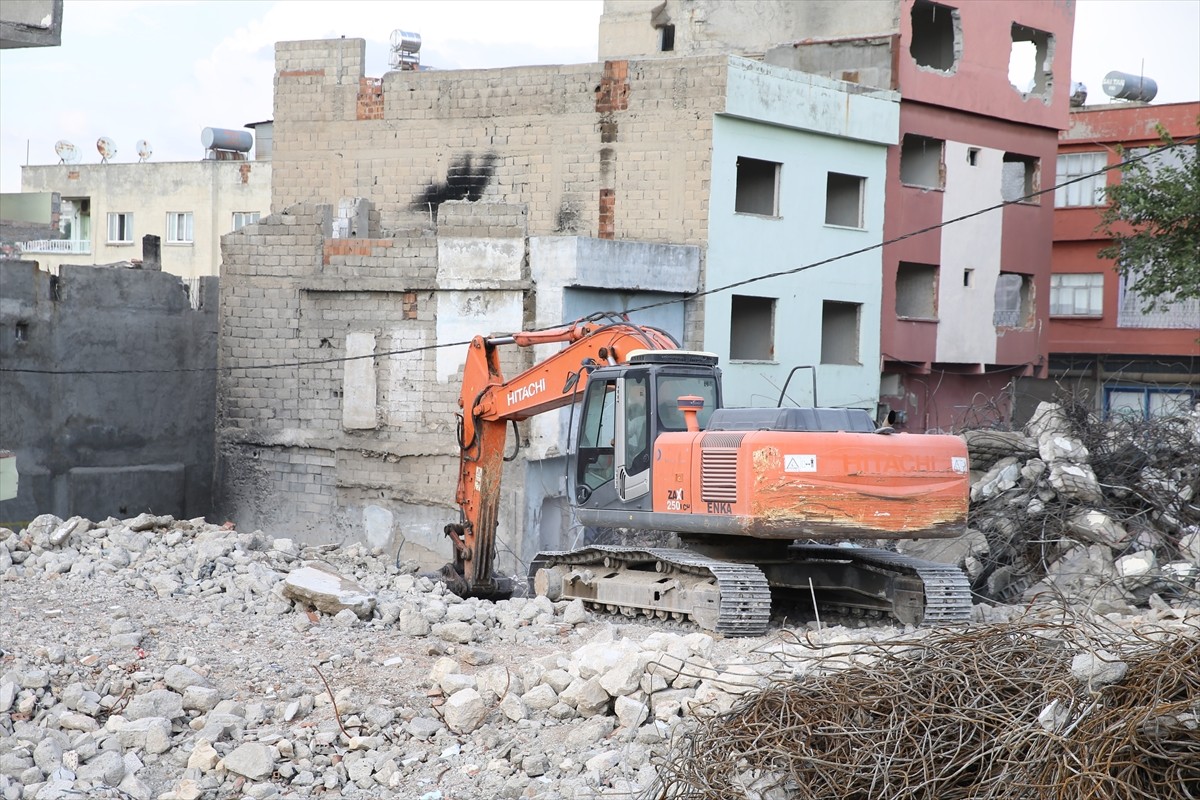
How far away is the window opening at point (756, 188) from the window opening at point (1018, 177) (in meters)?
6.74

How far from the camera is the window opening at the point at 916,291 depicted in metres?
28.0

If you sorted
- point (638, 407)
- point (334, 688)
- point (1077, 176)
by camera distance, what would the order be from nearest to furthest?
point (334, 688) < point (638, 407) < point (1077, 176)

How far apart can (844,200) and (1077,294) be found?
1387 cm

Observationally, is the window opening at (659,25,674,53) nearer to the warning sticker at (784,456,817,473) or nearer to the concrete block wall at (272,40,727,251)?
the concrete block wall at (272,40,727,251)

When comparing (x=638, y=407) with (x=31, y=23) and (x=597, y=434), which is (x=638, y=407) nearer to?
(x=597, y=434)

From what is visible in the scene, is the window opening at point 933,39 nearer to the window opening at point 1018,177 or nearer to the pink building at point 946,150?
the pink building at point 946,150

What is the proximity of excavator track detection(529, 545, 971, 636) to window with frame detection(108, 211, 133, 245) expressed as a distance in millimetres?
32839

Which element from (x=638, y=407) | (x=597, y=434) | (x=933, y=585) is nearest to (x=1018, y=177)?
(x=597, y=434)

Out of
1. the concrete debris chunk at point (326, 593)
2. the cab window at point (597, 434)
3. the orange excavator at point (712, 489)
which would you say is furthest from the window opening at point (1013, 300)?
the concrete debris chunk at point (326, 593)

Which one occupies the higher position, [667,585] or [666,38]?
[666,38]

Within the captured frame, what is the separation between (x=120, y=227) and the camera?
1719 inches

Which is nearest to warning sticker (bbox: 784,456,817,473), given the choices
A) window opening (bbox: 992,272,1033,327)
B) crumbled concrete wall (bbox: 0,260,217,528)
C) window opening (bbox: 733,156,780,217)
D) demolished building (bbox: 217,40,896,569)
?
demolished building (bbox: 217,40,896,569)

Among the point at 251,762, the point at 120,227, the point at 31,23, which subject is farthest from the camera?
the point at 120,227

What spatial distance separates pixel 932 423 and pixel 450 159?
36.5ft
